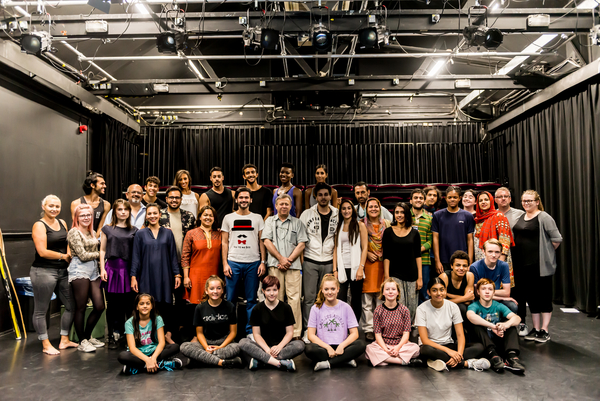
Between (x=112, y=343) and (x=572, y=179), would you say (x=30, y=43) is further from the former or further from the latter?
(x=572, y=179)

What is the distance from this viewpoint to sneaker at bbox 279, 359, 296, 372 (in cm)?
330

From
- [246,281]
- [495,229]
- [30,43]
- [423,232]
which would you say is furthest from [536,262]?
[30,43]

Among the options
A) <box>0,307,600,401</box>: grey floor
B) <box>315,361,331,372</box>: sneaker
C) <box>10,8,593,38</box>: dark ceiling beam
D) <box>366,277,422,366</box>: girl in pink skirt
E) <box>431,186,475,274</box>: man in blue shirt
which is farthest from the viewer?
<box>10,8,593,38</box>: dark ceiling beam

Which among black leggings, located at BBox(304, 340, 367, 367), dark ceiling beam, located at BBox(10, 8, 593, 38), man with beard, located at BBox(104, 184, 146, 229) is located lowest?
black leggings, located at BBox(304, 340, 367, 367)

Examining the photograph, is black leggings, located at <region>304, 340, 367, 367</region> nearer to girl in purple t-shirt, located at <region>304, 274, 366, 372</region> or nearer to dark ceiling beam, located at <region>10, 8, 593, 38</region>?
girl in purple t-shirt, located at <region>304, 274, 366, 372</region>

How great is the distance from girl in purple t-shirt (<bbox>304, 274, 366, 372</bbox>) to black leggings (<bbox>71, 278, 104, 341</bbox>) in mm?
2139

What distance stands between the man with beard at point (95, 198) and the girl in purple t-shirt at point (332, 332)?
8.89ft

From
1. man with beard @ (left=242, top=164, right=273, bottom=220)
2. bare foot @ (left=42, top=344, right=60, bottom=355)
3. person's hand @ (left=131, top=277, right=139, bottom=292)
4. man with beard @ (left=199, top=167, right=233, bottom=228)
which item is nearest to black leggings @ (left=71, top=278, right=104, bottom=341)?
bare foot @ (left=42, top=344, right=60, bottom=355)

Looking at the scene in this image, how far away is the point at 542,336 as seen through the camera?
13.6 ft

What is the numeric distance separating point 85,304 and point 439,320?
3348mm

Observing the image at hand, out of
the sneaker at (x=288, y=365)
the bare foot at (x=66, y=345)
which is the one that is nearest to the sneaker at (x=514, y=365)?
the sneaker at (x=288, y=365)

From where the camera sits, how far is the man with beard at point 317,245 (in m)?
4.17

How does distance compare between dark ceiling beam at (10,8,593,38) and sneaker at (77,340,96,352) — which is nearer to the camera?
sneaker at (77,340,96,352)

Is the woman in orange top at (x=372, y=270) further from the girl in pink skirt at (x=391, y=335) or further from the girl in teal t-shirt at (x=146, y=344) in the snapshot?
the girl in teal t-shirt at (x=146, y=344)
